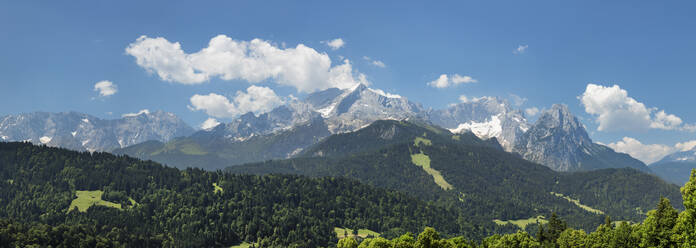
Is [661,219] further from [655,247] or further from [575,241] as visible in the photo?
[575,241]

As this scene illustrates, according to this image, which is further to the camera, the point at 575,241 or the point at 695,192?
the point at 575,241

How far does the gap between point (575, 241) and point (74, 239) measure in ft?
626

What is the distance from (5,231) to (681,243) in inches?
8487

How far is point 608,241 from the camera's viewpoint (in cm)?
13275

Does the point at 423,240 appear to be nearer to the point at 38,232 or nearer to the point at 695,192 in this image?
the point at 695,192

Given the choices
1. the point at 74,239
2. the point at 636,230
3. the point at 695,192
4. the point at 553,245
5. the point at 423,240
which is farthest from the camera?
the point at 74,239

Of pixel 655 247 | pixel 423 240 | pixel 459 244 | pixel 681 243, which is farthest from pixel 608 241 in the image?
pixel 423 240

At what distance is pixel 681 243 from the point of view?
101 m

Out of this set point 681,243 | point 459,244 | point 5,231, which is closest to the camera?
point 681,243

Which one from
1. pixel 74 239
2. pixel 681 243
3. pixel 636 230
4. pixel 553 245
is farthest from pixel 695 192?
pixel 74 239

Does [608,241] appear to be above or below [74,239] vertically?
above

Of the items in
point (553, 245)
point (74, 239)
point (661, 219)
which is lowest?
point (74, 239)

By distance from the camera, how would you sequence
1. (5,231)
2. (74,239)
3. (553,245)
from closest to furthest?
(553,245) → (5,231) → (74,239)

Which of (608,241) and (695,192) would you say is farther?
(608,241)
